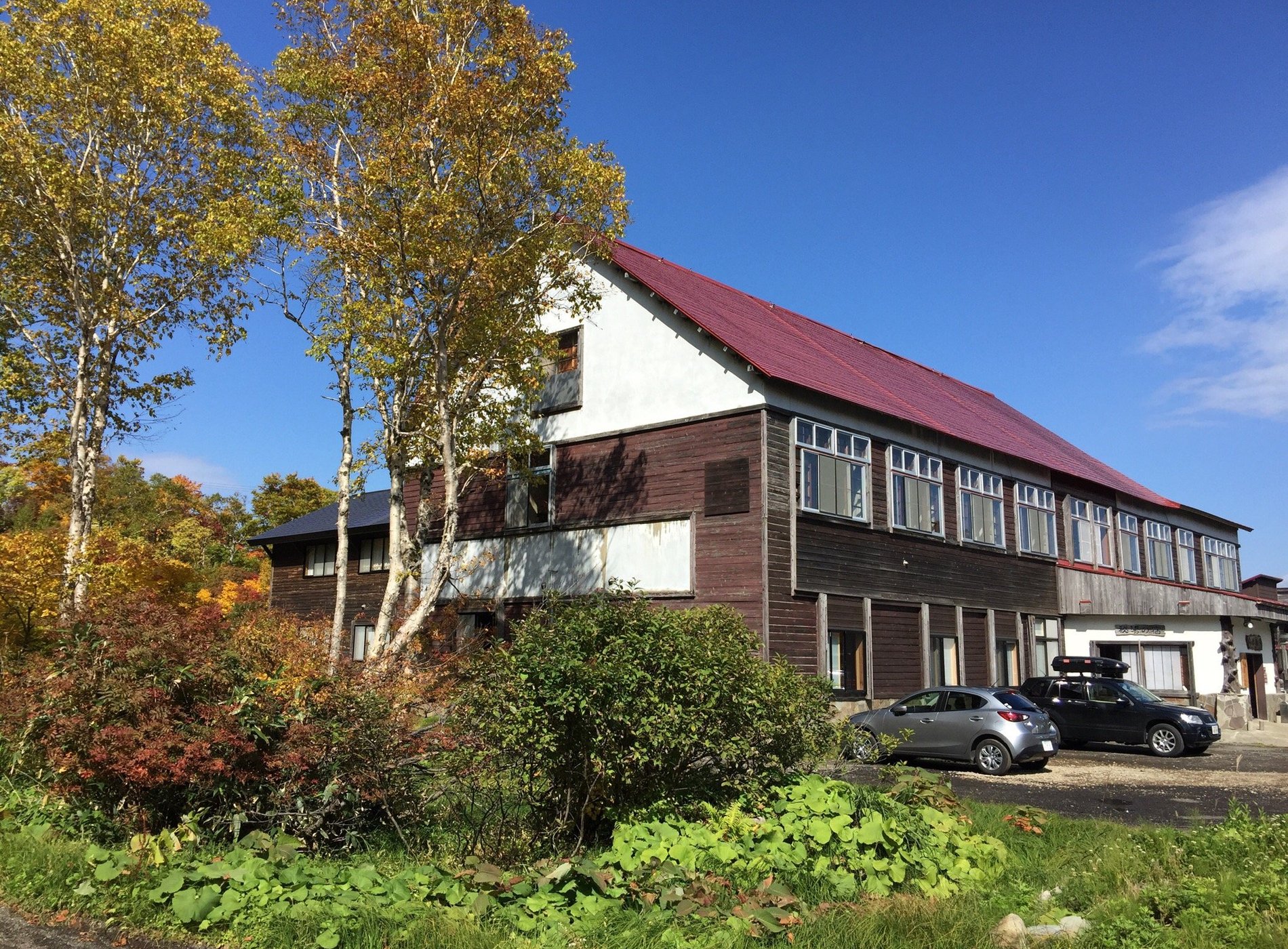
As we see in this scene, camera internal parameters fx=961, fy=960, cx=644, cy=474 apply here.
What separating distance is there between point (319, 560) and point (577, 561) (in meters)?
13.6

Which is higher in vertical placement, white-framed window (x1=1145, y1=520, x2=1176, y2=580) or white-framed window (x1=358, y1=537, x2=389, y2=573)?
white-framed window (x1=1145, y1=520, x2=1176, y2=580)

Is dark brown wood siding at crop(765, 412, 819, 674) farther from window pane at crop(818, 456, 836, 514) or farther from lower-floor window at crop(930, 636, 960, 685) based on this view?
lower-floor window at crop(930, 636, 960, 685)

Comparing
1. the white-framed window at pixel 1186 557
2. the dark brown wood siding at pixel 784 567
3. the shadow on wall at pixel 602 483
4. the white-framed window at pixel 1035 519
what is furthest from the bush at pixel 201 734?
the white-framed window at pixel 1186 557

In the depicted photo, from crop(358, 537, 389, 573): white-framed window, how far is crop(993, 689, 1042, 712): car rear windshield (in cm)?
1955

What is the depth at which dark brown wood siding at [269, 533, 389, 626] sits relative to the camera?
3039 centimetres

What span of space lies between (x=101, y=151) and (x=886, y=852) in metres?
22.2

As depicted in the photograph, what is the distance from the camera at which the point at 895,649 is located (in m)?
23.5

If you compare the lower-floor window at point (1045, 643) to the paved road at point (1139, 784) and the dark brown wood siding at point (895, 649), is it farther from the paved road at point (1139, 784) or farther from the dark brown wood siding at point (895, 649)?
the paved road at point (1139, 784)

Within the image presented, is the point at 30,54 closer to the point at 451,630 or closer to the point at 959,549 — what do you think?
the point at 451,630

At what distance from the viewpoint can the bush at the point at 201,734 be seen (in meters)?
7.91

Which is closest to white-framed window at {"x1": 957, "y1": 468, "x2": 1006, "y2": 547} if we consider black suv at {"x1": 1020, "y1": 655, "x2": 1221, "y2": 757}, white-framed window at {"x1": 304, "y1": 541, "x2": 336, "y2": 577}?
black suv at {"x1": 1020, "y1": 655, "x2": 1221, "y2": 757}

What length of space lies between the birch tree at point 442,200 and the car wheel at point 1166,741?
14.7 meters

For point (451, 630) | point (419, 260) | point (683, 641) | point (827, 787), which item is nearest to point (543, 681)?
point (683, 641)

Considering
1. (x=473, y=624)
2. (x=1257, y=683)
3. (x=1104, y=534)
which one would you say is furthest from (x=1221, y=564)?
(x=473, y=624)
